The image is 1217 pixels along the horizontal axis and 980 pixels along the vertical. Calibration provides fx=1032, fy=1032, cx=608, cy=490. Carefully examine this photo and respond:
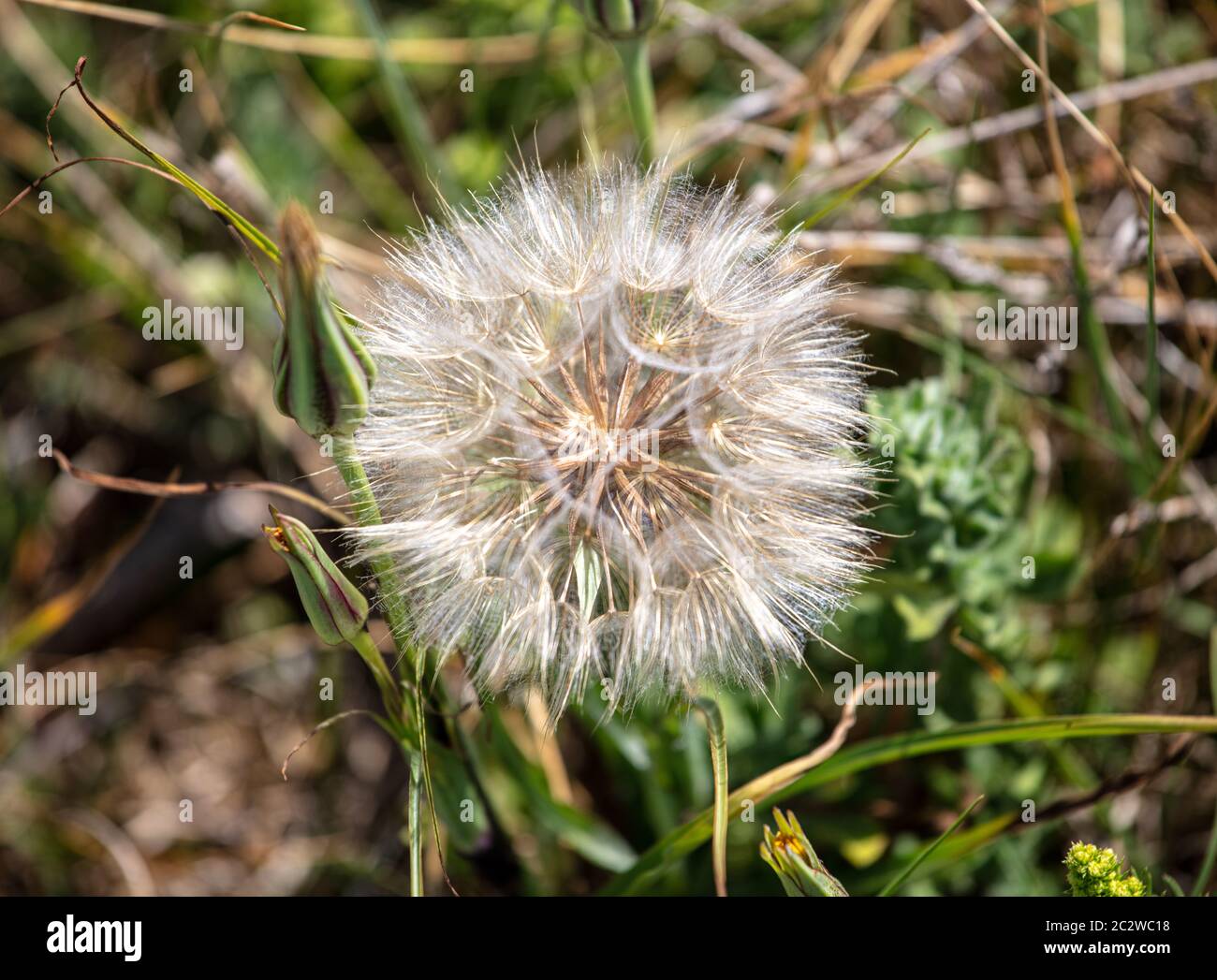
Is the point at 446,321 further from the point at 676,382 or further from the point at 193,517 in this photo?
the point at 193,517

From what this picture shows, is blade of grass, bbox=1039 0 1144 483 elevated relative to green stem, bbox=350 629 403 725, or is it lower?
elevated

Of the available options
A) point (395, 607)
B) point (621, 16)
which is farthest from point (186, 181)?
point (621, 16)

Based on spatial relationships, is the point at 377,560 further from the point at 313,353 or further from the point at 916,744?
the point at 916,744

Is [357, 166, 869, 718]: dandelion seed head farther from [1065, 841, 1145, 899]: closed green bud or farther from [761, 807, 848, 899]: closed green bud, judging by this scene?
[1065, 841, 1145, 899]: closed green bud

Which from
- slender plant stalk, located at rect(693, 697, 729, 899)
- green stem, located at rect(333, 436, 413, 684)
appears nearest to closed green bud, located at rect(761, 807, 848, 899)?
slender plant stalk, located at rect(693, 697, 729, 899)

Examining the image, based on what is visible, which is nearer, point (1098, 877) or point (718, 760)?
point (718, 760)
